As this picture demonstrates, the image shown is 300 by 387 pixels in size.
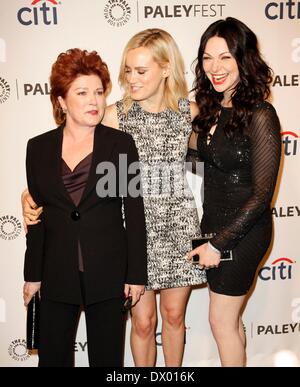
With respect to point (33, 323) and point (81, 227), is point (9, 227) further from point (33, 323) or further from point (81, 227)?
point (81, 227)

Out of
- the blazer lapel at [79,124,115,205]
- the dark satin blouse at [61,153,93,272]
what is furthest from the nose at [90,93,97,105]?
the dark satin blouse at [61,153,93,272]

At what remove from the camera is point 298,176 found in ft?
9.78

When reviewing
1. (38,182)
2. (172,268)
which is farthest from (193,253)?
(38,182)

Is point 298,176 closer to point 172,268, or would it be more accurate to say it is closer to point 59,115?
point 172,268

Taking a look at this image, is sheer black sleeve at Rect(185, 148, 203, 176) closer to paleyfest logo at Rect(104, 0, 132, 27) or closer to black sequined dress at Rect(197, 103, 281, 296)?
black sequined dress at Rect(197, 103, 281, 296)

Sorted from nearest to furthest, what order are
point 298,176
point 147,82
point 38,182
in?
point 38,182
point 147,82
point 298,176

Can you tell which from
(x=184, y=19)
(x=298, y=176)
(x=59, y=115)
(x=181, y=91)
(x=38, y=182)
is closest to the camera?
(x=38, y=182)

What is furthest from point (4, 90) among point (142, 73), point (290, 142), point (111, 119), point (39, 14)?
point (290, 142)

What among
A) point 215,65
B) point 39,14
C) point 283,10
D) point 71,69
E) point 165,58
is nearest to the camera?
point 71,69

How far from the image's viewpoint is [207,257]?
7.20 ft

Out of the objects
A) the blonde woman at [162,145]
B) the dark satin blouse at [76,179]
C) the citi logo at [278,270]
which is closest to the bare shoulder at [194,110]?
the blonde woman at [162,145]

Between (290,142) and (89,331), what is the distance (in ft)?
5.59

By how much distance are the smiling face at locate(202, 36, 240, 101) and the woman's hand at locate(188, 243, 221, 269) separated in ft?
2.40

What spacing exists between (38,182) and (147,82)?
71 centimetres
